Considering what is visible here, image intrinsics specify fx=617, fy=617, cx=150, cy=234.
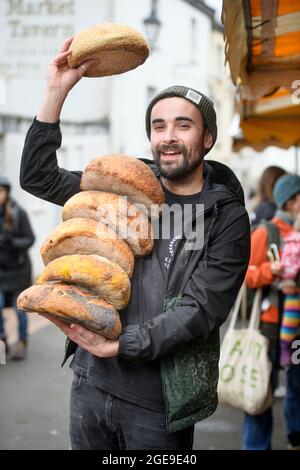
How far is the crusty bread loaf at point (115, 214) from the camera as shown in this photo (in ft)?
6.95

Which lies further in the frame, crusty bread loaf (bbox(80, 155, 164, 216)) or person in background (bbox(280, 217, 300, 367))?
person in background (bbox(280, 217, 300, 367))

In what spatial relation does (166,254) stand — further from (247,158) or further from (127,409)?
(247,158)

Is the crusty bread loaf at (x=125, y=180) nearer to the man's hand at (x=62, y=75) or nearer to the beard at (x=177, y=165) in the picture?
the beard at (x=177, y=165)

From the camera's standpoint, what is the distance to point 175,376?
2.19m

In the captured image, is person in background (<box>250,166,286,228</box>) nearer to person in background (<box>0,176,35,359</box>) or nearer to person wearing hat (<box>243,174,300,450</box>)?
person wearing hat (<box>243,174,300,450</box>)

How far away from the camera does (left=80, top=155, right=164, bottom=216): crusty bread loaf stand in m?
2.17

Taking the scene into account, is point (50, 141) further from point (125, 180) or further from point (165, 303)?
point (165, 303)

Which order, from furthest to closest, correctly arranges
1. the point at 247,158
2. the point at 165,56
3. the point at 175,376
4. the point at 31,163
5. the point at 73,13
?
1. the point at 247,158
2. the point at 165,56
3. the point at 73,13
4. the point at 31,163
5. the point at 175,376

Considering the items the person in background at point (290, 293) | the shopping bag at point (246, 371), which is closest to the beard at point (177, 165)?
the person in background at point (290, 293)

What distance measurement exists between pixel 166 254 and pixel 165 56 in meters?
15.6

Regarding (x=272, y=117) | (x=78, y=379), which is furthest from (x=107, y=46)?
(x=272, y=117)

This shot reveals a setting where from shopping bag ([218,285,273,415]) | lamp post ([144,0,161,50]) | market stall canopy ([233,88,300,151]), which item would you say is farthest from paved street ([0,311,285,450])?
lamp post ([144,0,161,50])

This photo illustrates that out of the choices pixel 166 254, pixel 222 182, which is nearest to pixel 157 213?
pixel 166 254

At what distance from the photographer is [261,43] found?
129 inches
